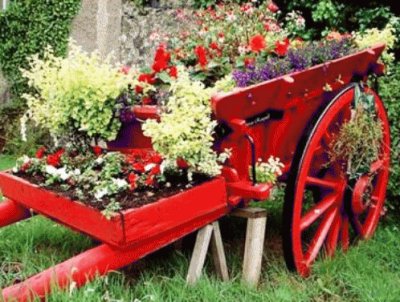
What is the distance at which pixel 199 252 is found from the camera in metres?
3.32

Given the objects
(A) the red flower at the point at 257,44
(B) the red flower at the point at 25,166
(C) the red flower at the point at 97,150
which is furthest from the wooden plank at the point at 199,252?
(A) the red flower at the point at 257,44

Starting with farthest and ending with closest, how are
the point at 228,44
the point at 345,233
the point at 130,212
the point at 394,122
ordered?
the point at 394,122 → the point at 228,44 → the point at 345,233 → the point at 130,212

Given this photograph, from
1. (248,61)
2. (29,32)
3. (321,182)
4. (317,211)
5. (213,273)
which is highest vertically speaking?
(248,61)

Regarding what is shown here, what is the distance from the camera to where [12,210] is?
365 cm

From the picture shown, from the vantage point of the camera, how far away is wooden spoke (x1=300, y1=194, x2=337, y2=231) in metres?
3.60

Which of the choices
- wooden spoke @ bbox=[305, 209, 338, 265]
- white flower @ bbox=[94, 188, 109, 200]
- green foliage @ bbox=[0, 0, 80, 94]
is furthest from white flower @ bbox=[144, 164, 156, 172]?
green foliage @ bbox=[0, 0, 80, 94]

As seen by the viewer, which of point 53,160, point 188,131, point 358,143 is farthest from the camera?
point 358,143

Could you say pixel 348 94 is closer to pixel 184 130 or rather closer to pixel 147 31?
pixel 184 130

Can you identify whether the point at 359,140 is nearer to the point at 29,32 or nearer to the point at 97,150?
the point at 97,150

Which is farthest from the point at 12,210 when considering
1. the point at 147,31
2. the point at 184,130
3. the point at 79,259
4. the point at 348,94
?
the point at 147,31

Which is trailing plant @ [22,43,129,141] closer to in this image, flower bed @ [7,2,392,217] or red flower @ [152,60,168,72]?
flower bed @ [7,2,392,217]

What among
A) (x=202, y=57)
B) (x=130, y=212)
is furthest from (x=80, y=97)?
(x=130, y=212)

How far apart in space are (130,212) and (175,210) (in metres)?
0.24

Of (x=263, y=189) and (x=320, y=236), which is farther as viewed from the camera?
(x=320, y=236)
